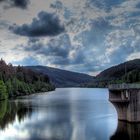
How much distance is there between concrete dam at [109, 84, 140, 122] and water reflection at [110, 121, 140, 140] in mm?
1994

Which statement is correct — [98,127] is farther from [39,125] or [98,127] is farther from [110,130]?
[39,125]

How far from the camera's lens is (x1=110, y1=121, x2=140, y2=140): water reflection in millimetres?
51275

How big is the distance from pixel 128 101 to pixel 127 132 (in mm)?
7503

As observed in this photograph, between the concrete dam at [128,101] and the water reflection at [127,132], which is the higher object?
the concrete dam at [128,101]

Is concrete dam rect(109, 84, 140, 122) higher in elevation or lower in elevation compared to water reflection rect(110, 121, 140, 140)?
higher

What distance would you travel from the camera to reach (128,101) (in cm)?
6041

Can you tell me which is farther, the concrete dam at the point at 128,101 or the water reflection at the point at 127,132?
the concrete dam at the point at 128,101

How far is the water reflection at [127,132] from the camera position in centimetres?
5128

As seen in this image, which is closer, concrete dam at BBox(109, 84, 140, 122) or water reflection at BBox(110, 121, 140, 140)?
water reflection at BBox(110, 121, 140, 140)

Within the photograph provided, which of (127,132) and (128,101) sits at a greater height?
(128,101)

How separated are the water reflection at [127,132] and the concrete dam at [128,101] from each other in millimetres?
1994

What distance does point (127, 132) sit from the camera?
2137 inches

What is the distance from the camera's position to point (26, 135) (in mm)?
54625

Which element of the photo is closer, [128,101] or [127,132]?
[127,132]
